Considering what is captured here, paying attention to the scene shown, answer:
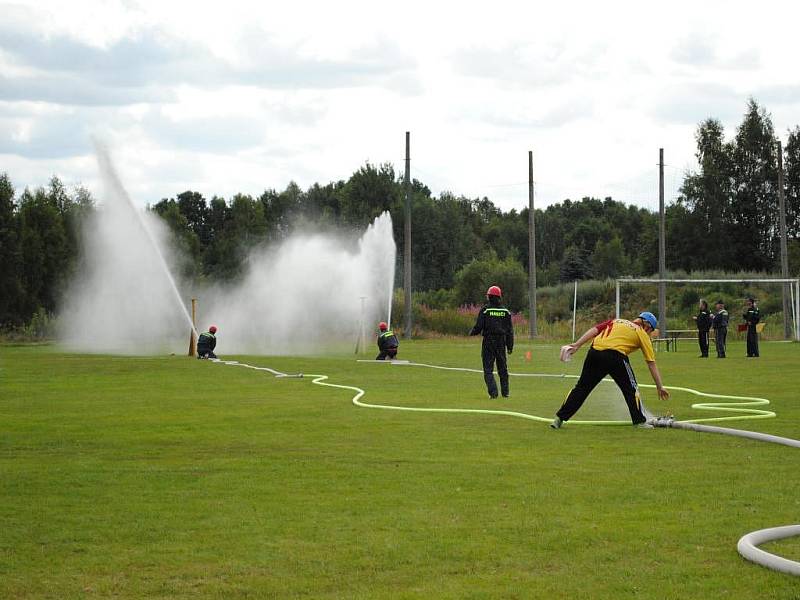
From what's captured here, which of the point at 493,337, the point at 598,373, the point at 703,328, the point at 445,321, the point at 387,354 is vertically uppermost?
the point at 445,321

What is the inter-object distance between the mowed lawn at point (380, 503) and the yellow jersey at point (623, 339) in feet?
3.56

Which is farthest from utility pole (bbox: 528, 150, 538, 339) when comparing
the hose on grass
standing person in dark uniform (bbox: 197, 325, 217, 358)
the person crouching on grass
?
the person crouching on grass

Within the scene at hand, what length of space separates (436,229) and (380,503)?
9097 centimetres

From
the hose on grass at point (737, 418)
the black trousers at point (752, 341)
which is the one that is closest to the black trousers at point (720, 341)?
the black trousers at point (752, 341)

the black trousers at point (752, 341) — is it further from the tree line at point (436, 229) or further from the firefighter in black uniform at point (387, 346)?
the tree line at point (436, 229)

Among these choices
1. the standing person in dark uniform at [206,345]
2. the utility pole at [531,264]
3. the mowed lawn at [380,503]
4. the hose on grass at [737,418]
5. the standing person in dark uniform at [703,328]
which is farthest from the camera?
the utility pole at [531,264]

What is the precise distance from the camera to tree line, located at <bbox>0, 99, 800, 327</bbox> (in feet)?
250

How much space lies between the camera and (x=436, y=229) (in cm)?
10031

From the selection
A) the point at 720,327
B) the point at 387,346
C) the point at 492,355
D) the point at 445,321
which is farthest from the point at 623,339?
the point at 445,321

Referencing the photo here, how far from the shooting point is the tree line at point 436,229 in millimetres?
76125

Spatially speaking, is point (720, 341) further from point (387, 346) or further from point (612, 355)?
point (612, 355)

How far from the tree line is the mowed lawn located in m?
59.0

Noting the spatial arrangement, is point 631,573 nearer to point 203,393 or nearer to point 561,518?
point 561,518

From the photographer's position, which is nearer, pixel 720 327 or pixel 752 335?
pixel 752 335
